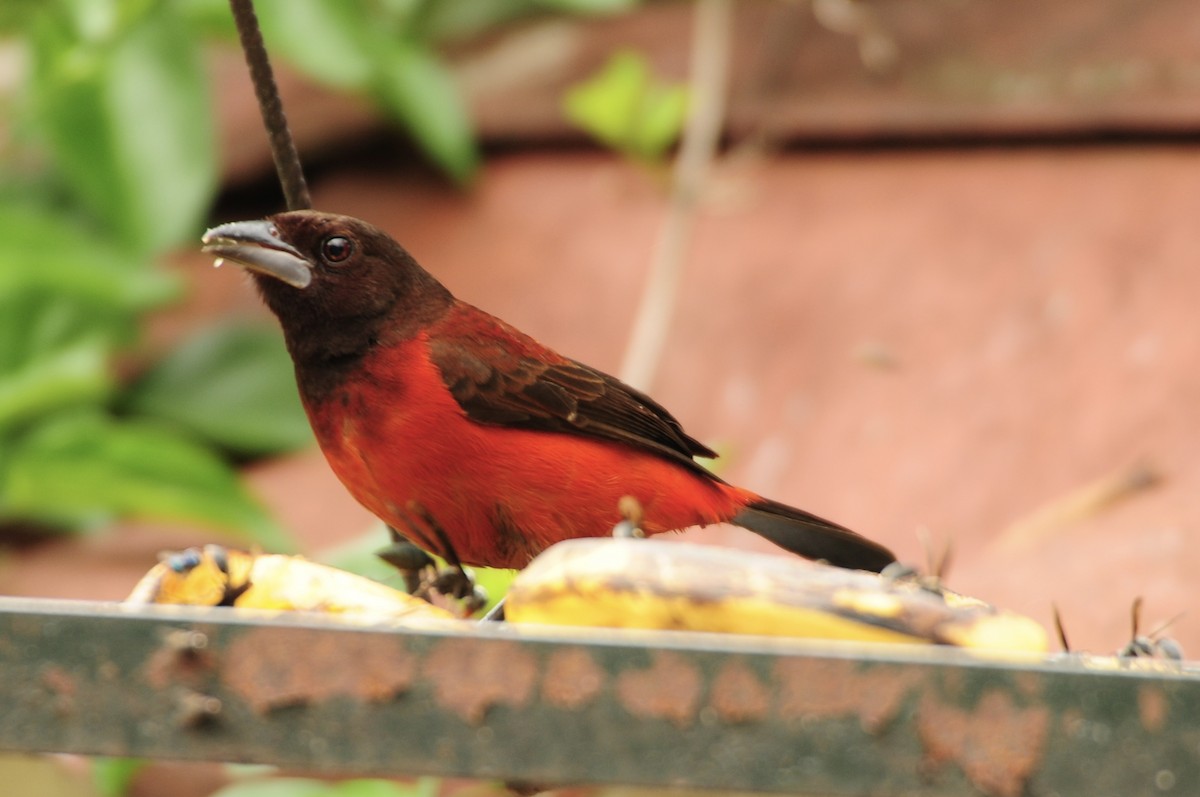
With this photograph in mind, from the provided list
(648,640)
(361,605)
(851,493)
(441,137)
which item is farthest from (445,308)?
(441,137)

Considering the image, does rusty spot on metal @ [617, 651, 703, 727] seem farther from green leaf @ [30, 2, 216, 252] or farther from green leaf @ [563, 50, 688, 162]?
green leaf @ [563, 50, 688, 162]

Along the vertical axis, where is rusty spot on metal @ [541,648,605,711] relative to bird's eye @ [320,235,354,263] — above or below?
below

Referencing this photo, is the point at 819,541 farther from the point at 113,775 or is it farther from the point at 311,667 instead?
the point at 113,775

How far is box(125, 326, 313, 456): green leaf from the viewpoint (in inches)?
237

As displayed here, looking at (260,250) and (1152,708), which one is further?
(260,250)

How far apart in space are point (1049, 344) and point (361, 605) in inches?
160

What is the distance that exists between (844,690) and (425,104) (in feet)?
17.1

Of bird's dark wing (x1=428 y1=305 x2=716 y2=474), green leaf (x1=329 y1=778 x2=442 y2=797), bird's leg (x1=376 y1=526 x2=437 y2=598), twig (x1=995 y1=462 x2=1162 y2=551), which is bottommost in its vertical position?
green leaf (x1=329 y1=778 x2=442 y2=797)

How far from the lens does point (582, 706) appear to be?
4.71 ft

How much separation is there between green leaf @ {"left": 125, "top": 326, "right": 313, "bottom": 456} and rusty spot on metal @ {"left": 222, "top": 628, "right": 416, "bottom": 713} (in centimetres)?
462

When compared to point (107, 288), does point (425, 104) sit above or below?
above

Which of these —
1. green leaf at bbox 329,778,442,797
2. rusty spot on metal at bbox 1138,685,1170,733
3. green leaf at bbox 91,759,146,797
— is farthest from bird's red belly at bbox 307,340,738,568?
green leaf at bbox 91,759,146,797

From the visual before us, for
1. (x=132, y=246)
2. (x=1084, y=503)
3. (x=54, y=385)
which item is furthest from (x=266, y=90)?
(x=132, y=246)

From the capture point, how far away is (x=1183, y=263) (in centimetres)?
555
